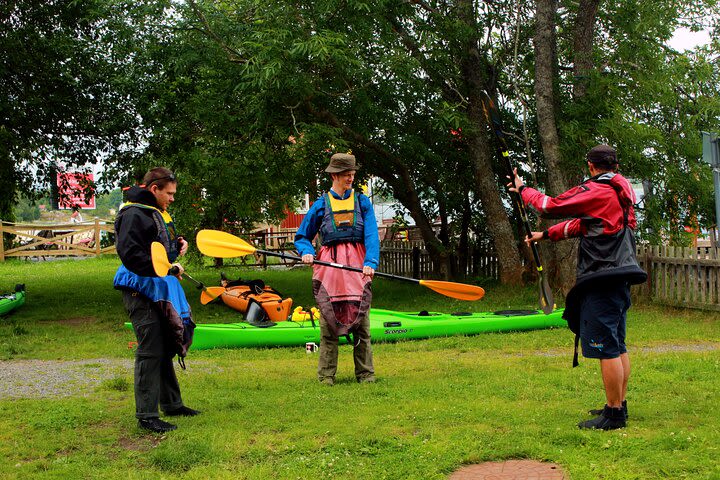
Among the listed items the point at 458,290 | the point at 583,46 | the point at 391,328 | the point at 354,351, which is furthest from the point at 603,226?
the point at 583,46

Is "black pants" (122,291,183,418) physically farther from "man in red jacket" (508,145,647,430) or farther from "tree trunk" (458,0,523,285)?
"tree trunk" (458,0,523,285)

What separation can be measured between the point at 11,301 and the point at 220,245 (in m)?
7.25

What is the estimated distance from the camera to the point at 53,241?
2577 cm

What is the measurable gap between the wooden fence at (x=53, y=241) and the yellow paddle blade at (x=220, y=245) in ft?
67.6

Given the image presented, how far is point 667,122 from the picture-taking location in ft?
42.4

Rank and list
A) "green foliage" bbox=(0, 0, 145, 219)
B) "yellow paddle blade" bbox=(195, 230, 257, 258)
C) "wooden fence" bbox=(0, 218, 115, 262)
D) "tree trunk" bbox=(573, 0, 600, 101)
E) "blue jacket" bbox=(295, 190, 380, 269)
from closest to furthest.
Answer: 1. "yellow paddle blade" bbox=(195, 230, 257, 258)
2. "blue jacket" bbox=(295, 190, 380, 269)
3. "green foliage" bbox=(0, 0, 145, 219)
4. "tree trunk" bbox=(573, 0, 600, 101)
5. "wooden fence" bbox=(0, 218, 115, 262)

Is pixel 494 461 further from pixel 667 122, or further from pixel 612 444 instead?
pixel 667 122

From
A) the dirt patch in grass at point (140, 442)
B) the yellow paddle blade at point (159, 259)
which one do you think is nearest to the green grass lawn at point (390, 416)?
the dirt patch in grass at point (140, 442)

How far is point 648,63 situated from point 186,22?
22.6 feet

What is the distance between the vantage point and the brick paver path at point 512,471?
163 inches

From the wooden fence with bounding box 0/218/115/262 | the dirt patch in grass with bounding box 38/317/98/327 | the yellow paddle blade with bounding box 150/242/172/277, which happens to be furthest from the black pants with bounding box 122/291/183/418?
the wooden fence with bounding box 0/218/115/262

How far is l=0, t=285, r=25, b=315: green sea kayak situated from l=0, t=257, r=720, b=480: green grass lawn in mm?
2968

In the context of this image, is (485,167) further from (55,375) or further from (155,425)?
(155,425)

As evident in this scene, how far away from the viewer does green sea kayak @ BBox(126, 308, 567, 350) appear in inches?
355
